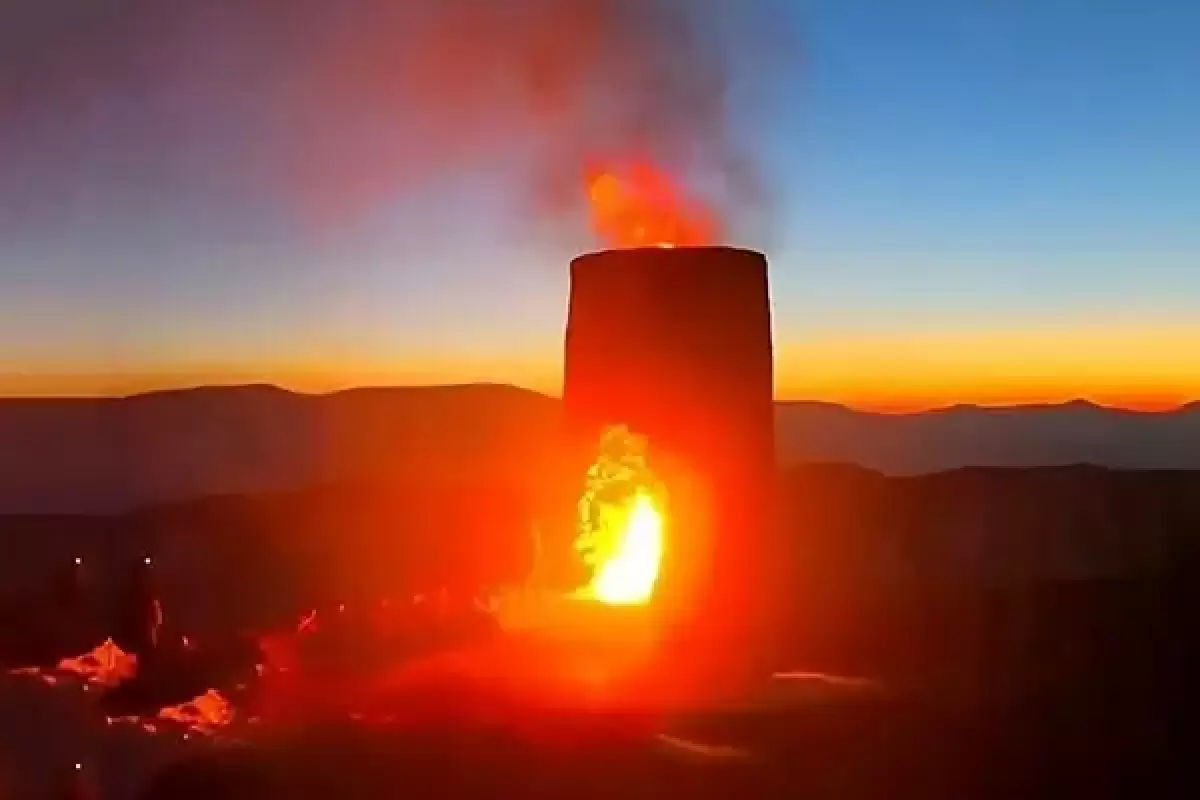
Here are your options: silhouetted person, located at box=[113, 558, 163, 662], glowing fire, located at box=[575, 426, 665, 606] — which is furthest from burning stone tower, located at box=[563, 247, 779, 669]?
silhouetted person, located at box=[113, 558, 163, 662]

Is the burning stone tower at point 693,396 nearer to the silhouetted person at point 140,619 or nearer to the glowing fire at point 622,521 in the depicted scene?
the glowing fire at point 622,521

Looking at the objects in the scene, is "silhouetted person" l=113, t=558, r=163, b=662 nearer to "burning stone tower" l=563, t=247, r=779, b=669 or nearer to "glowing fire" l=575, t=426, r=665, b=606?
"glowing fire" l=575, t=426, r=665, b=606

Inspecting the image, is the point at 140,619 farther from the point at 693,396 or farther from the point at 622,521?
the point at 693,396

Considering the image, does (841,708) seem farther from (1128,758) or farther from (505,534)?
(505,534)

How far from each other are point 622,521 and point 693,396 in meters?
1.89

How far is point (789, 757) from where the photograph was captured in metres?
13.6

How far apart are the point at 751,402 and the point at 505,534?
75.4ft

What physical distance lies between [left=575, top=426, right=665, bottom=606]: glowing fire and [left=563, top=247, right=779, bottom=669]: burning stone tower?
6.9 inches

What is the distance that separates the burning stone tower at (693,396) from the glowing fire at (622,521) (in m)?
0.17

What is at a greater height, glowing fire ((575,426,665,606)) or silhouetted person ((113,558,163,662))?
glowing fire ((575,426,665,606))

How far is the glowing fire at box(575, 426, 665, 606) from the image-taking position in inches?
754

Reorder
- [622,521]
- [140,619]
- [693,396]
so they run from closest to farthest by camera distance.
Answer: [693,396]
[622,521]
[140,619]

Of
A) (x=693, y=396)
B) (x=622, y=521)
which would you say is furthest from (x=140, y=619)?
(x=693, y=396)

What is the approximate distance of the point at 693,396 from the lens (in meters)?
18.7
